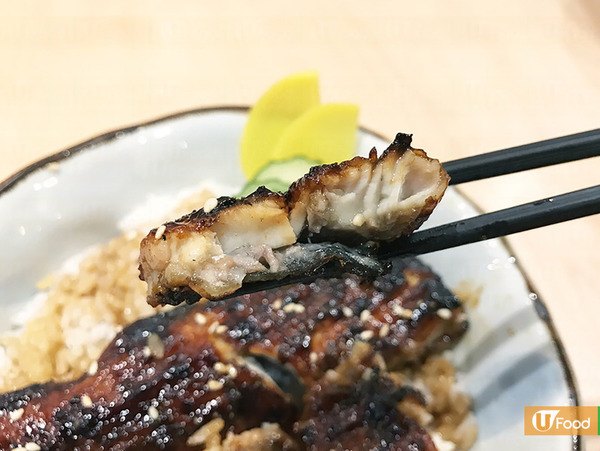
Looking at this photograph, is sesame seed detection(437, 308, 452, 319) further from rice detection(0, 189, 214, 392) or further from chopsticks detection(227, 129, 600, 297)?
rice detection(0, 189, 214, 392)

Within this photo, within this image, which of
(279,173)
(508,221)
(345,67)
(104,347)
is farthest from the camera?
(345,67)

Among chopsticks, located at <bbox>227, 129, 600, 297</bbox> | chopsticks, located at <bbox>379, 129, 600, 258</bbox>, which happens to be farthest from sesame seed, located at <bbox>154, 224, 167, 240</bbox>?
chopsticks, located at <bbox>379, 129, 600, 258</bbox>

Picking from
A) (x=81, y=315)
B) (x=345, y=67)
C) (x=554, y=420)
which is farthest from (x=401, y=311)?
(x=345, y=67)

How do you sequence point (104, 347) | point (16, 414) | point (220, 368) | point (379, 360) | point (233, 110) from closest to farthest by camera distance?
point (16, 414), point (220, 368), point (379, 360), point (104, 347), point (233, 110)

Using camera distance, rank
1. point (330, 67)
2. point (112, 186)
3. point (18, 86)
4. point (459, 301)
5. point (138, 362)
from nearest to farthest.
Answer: point (138, 362)
point (459, 301)
point (112, 186)
point (18, 86)
point (330, 67)

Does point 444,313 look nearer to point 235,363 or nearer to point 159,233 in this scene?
point 235,363

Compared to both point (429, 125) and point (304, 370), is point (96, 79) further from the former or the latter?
point (304, 370)

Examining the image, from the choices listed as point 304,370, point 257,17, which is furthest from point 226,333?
point 257,17
